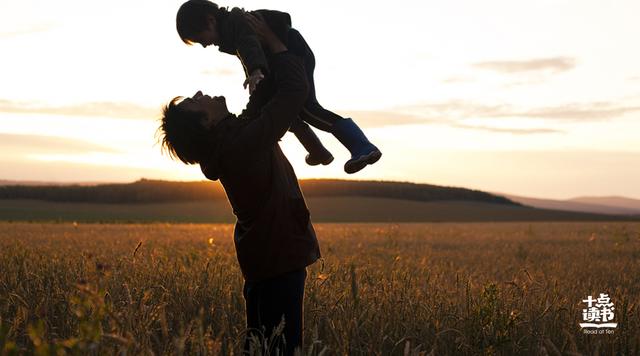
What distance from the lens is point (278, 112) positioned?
3543mm

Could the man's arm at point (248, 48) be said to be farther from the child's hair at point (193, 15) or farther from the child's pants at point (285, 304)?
the child's pants at point (285, 304)

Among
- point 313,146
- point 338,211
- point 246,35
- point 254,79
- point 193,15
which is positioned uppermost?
point 193,15

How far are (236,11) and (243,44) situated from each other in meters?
0.43

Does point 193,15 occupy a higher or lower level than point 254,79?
higher

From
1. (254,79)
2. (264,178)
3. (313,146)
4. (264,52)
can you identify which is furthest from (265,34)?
(313,146)

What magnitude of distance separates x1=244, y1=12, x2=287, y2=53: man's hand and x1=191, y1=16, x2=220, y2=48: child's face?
15.4 inches

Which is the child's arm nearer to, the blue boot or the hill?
the blue boot

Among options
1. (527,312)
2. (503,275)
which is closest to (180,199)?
(503,275)

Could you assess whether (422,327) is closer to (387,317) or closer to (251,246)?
(387,317)

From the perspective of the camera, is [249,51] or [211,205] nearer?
[249,51]

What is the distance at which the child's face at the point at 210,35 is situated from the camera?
4434mm

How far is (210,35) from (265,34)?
557 millimetres

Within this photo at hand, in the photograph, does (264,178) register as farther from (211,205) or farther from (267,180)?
(211,205)

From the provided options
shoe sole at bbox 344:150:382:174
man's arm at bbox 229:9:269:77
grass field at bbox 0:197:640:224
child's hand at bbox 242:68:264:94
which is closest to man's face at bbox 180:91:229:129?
child's hand at bbox 242:68:264:94
